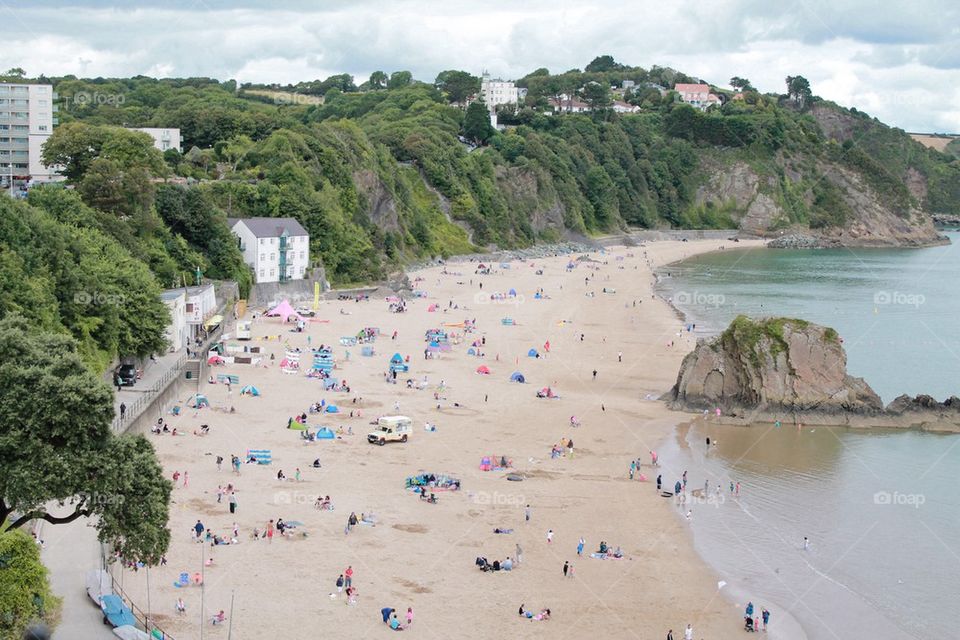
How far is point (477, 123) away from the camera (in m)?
128

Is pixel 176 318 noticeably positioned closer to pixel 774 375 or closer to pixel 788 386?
pixel 774 375

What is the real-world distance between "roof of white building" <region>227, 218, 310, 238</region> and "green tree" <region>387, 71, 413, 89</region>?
11686cm

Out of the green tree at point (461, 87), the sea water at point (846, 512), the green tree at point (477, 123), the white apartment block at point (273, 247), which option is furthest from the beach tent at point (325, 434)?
the green tree at point (461, 87)

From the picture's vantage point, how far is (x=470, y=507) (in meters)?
28.2

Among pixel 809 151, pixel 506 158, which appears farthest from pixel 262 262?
pixel 809 151

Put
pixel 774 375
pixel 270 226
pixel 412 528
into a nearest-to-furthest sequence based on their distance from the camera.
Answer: pixel 412 528 < pixel 774 375 < pixel 270 226

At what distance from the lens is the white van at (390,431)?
3372 cm

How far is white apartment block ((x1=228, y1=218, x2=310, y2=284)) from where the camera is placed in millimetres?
60344

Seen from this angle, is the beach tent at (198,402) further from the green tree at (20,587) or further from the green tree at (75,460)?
the green tree at (20,587)

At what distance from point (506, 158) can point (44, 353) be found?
109902 mm

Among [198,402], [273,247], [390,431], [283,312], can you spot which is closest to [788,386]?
[390,431]

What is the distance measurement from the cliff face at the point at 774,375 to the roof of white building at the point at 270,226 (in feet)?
93.2

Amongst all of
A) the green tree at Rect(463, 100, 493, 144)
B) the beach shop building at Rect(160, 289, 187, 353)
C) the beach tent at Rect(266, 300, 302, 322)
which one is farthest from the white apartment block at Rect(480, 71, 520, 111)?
the beach shop building at Rect(160, 289, 187, 353)

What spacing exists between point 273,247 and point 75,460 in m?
45.3
